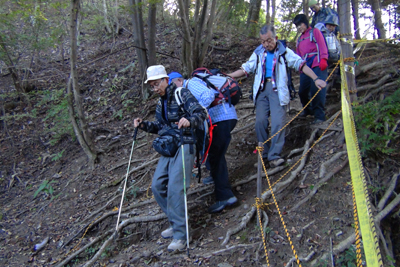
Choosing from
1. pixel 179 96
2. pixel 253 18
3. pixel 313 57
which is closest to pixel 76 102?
pixel 179 96

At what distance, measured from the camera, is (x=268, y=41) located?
5.06 meters

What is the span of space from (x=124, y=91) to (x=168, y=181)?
687 centimetres

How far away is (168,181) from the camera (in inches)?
168

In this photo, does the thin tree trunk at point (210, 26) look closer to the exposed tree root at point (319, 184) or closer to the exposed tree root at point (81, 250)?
the exposed tree root at point (319, 184)

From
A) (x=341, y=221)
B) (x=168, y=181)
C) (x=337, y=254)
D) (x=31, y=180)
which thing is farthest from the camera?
(x=31, y=180)

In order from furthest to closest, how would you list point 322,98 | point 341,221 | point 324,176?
1. point 322,98
2. point 324,176
3. point 341,221

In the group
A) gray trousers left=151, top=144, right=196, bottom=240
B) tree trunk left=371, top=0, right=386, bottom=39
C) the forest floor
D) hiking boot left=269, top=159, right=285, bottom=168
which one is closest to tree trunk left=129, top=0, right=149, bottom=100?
the forest floor

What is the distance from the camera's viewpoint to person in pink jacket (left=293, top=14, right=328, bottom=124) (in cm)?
576

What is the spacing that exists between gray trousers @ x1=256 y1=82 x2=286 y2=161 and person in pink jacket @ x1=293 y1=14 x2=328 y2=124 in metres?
1.21

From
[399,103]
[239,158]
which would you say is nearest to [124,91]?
[239,158]

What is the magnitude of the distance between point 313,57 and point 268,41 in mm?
1429

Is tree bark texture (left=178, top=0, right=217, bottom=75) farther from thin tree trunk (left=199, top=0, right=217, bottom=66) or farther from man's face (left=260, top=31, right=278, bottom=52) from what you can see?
man's face (left=260, top=31, right=278, bottom=52)

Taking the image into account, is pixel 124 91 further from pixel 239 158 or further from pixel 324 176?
pixel 324 176

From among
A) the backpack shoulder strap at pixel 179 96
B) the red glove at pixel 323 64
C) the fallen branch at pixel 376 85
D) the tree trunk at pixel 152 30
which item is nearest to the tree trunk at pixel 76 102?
the tree trunk at pixel 152 30
